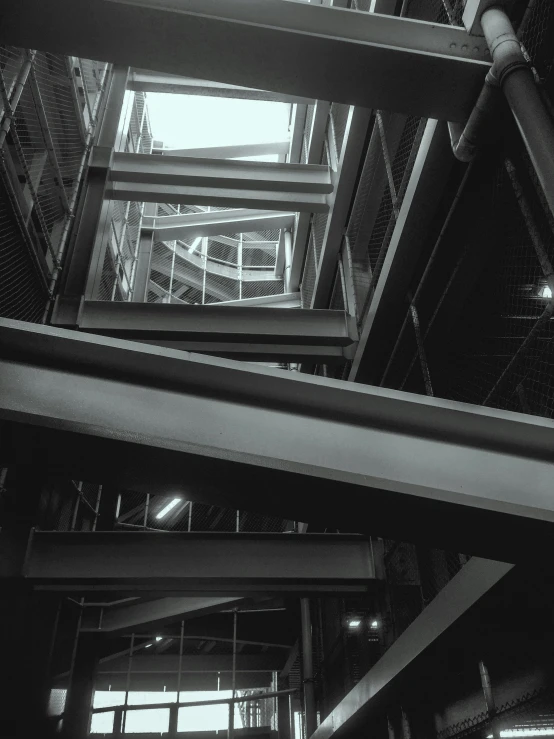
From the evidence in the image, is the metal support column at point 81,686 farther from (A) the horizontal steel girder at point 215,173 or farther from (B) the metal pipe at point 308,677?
(A) the horizontal steel girder at point 215,173

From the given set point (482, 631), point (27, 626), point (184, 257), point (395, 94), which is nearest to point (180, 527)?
point (27, 626)

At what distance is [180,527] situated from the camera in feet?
53.3

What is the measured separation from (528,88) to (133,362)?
2430 millimetres

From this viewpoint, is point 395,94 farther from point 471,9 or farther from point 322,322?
point 322,322

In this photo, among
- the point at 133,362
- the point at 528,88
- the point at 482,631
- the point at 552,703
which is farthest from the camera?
the point at 482,631

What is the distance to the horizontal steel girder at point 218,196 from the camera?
935cm

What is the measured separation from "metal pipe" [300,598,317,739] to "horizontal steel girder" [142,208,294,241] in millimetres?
8180

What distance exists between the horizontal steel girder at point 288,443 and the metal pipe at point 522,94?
49.1 inches

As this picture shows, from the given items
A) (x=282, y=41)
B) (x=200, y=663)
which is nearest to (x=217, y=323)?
(x=282, y=41)

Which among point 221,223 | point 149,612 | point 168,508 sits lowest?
point 149,612

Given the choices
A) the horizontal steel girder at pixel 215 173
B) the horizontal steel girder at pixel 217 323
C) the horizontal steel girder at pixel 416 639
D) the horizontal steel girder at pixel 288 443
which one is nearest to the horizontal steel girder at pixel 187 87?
the horizontal steel girder at pixel 215 173

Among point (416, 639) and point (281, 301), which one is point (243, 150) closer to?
point (281, 301)

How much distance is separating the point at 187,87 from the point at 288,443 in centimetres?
1088

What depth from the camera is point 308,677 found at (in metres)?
11.6
